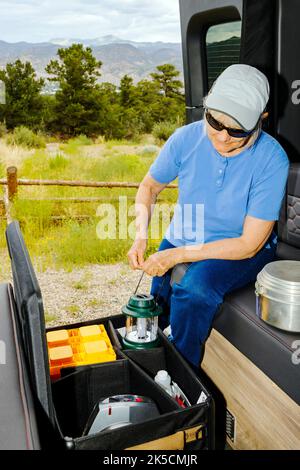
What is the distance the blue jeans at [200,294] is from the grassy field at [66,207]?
1708 mm

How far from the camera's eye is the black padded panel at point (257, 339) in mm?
1404

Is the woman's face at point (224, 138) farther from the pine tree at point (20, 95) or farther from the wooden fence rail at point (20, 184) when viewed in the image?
the pine tree at point (20, 95)

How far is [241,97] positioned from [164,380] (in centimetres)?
95

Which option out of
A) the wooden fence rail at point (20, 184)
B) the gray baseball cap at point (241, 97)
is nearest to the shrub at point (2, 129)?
the wooden fence rail at point (20, 184)

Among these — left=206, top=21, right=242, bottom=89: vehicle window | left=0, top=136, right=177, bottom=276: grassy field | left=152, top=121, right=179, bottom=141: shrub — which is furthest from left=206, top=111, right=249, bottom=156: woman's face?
left=152, top=121, right=179, bottom=141: shrub

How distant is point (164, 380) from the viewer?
1.53 metres

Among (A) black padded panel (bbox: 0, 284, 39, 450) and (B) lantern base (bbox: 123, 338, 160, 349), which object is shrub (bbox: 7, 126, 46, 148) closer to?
(B) lantern base (bbox: 123, 338, 160, 349)

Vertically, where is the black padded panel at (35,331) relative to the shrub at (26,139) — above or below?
below

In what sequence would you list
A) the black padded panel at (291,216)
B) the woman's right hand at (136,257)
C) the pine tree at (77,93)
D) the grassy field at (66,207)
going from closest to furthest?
1. the woman's right hand at (136,257)
2. the black padded panel at (291,216)
3. the grassy field at (66,207)
4. the pine tree at (77,93)

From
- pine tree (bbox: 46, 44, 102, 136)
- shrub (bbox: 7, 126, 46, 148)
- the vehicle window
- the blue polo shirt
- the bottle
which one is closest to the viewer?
the bottle

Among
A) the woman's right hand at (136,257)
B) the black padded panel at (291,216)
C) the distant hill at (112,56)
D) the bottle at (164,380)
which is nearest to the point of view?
the bottle at (164,380)

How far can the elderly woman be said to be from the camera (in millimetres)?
1638

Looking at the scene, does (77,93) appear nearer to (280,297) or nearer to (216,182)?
(216,182)

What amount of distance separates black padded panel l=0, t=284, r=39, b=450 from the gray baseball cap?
37.4 inches
